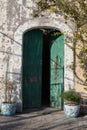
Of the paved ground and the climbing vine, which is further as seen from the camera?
the climbing vine

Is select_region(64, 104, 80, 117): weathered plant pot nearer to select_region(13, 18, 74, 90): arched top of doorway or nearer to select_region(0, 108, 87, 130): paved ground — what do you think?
select_region(0, 108, 87, 130): paved ground

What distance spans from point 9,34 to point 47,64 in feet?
6.83

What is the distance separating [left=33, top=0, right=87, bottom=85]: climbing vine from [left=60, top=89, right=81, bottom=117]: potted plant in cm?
67

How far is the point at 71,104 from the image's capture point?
9547 millimetres

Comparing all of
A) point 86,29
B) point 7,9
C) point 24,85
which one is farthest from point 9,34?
point 86,29

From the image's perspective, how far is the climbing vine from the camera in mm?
8656

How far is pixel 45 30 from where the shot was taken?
10656 mm

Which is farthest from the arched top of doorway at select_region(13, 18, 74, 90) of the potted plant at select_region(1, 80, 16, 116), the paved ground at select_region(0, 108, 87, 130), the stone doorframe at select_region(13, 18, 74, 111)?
the paved ground at select_region(0, 108, 87, 130)

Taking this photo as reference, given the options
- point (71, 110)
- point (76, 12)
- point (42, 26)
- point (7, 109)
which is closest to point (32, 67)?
point (42, 26)

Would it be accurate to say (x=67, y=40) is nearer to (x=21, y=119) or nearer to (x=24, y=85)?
(x=24, y=85)

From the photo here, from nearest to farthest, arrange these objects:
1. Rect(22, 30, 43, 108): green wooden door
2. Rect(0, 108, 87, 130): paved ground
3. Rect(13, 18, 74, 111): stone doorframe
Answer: Rect(0, 108, 87, 130): paved ground, Rect(13, 18, 74, 111): stone doorframe, Rect(22, 30, 43, 108): green wooden door

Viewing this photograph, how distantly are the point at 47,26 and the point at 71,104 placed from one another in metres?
2.65

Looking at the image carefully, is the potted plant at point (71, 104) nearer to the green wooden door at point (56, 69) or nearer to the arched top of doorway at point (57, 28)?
the arched top of doorway at point (57, 28)

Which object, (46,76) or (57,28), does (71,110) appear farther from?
(57,28)
